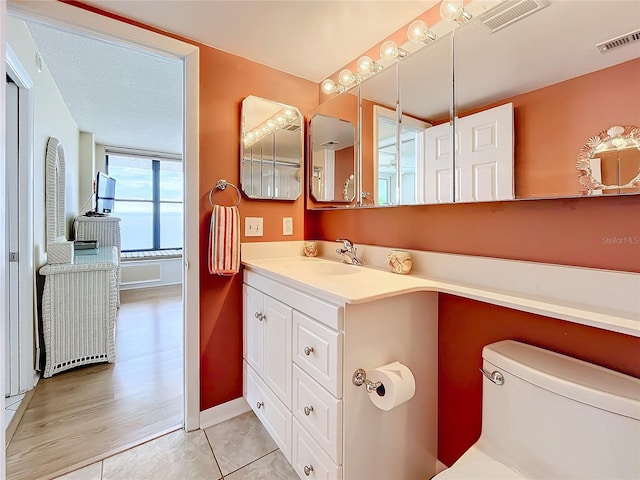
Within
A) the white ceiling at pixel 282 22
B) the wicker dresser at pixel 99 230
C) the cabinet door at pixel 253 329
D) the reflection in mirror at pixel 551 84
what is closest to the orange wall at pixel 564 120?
the reflection in mirror at pixel 551 84

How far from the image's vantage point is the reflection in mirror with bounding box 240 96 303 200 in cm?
176

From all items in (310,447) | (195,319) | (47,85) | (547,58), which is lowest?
(310,447)

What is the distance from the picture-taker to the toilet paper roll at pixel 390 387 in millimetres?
974

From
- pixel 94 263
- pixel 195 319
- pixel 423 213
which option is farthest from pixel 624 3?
pixel 94 263

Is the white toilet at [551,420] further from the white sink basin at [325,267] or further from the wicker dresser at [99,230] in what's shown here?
the wicker dresser at [99,230]

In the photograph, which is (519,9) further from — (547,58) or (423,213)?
(423,213)

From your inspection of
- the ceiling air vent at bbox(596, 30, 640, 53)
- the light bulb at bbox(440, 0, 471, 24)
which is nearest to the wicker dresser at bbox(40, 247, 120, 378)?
the light bulb at bbox(440, 0, 471, 24)

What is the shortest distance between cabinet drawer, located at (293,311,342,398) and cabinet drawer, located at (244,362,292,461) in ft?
1.05

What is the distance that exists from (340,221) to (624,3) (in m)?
1.40

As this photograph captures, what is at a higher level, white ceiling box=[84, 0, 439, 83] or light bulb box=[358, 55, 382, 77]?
white ceiling box=[84, 0, 439, 83]

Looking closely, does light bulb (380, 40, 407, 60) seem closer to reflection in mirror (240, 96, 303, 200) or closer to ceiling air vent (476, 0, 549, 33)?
Result: ceiling air vent (476, 0, 549, 33)

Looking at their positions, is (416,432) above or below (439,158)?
below

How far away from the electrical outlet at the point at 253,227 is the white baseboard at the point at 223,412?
997 millimetres

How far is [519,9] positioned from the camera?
1.01 meters
